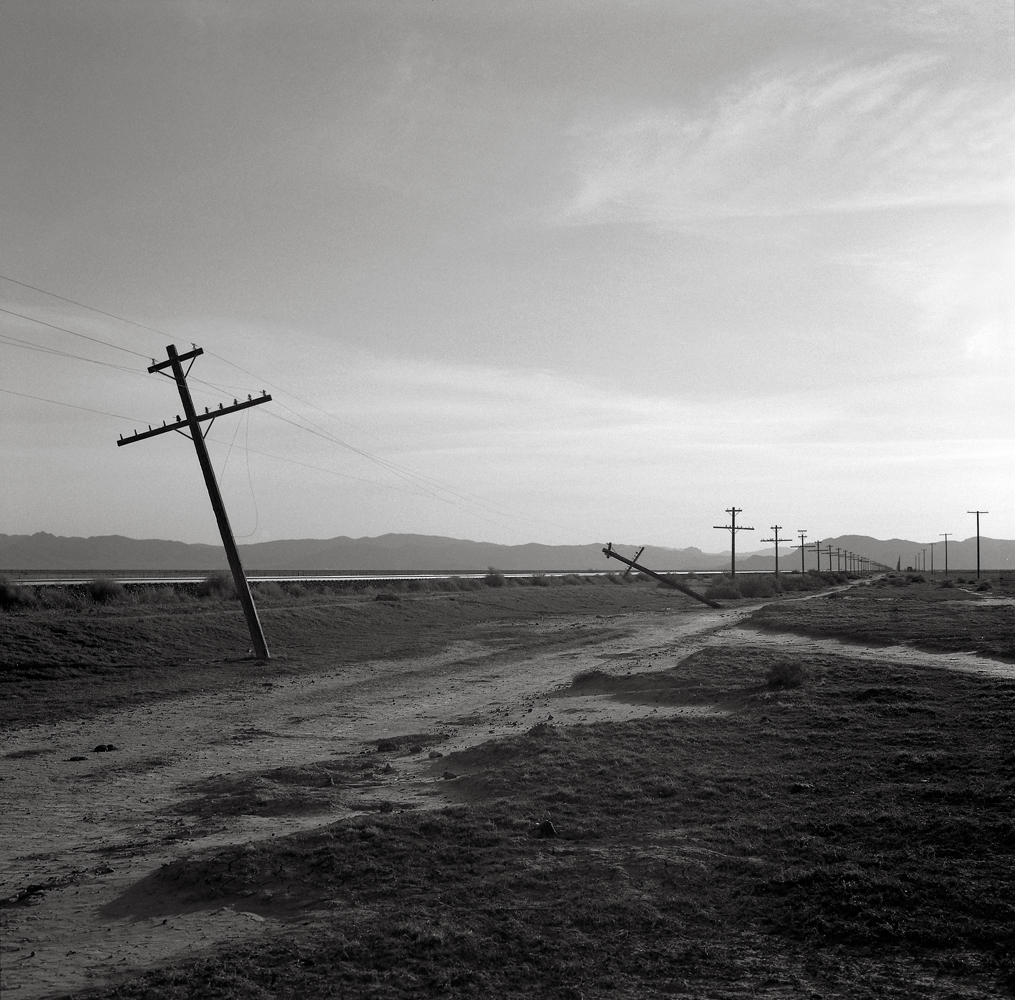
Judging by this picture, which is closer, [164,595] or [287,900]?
[287,900]

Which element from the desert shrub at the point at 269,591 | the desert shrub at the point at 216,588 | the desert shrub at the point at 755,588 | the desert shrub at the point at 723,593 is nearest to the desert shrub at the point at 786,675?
the desert shrub at the point at 269,591

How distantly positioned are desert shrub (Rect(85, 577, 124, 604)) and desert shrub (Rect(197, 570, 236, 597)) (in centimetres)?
395

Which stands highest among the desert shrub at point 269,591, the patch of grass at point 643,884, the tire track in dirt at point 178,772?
the desert shrub at point 269,591

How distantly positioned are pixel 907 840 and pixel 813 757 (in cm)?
342

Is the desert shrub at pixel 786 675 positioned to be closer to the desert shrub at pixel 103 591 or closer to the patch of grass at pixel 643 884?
the patch of grass at pixel 643 884

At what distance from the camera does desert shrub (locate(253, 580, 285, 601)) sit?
3809 cm

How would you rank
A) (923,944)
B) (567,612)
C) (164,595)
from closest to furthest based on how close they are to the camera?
(923,944), (164,595), (567,612)

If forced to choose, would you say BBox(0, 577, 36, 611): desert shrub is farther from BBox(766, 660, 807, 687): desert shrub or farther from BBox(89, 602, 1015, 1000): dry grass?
BBox(766, 660, 807, 687): desert shrub

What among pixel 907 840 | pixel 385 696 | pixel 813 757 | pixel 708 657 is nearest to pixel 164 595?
pixel 385 696

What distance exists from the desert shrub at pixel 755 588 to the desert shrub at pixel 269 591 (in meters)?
38.2

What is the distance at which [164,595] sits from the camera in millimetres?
34250

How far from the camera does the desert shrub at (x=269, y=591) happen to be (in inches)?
1500

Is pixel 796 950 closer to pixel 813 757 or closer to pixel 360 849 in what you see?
pixel 360 849

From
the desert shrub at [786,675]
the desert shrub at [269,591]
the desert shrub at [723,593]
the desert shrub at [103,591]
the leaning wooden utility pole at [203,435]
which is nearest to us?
the desert shrub at [786,675]
